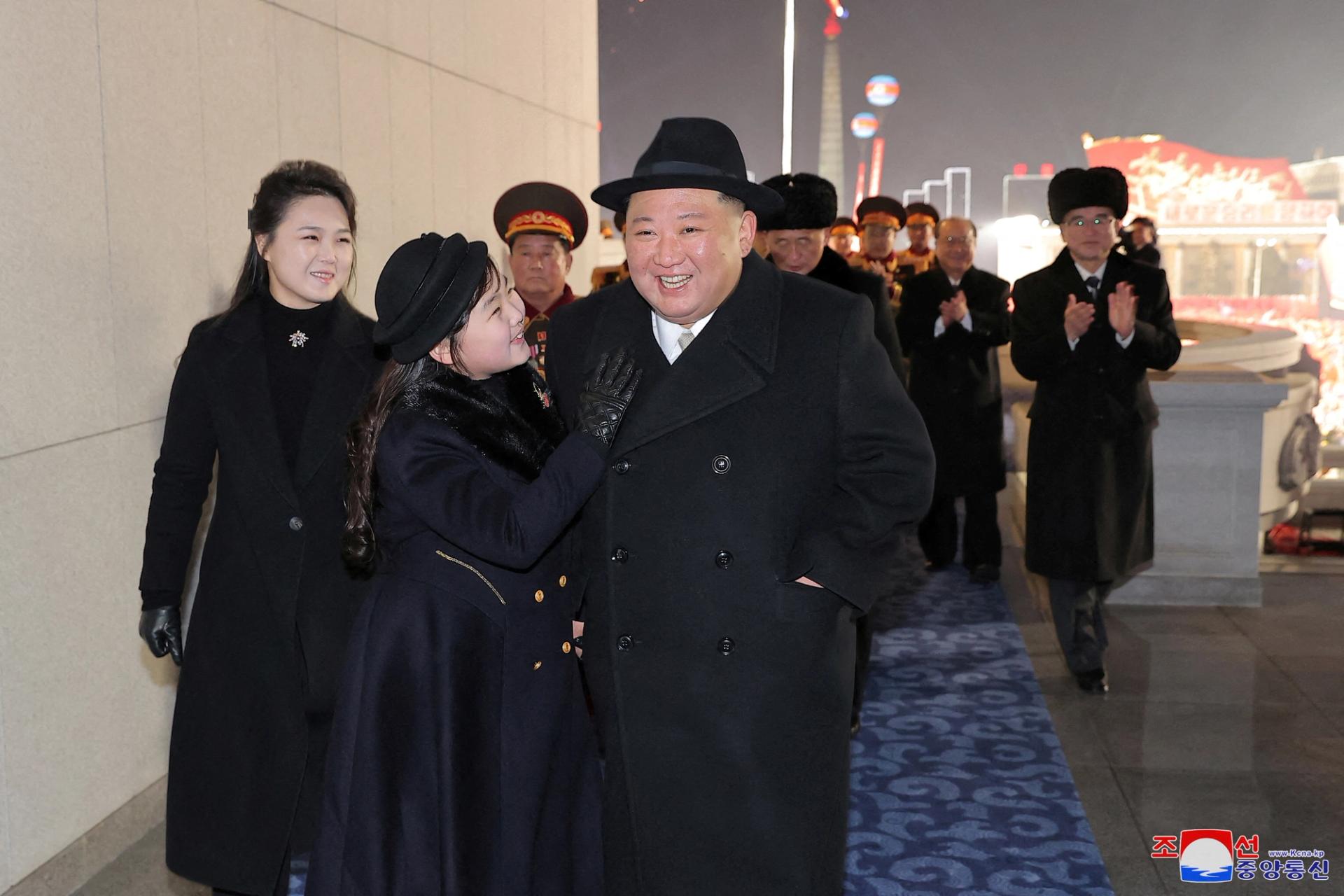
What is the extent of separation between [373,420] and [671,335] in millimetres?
617

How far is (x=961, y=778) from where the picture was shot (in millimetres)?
4539

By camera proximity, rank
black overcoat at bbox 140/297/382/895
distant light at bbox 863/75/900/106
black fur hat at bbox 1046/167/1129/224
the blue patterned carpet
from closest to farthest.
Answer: black overcoat at bbox 140/297/382/895 < the blue patterned carpet < black fur hat at bbox 1046/167/1129/224 < distant light at bbox 863/75/900/106

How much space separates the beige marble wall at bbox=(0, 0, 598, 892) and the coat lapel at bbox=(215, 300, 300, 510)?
2.26 ft

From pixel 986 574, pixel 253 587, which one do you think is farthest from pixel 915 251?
pixel 253 587

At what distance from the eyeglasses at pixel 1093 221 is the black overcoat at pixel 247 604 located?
3141 millimetres

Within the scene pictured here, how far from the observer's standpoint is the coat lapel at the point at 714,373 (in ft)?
8.09

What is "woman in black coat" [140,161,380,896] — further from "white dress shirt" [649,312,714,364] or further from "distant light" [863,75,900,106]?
"distant light" [863,75,900,106]

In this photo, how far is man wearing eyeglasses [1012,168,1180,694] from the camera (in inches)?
202

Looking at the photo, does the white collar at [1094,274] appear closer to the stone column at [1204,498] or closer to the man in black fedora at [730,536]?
the stone column at [1204,498]

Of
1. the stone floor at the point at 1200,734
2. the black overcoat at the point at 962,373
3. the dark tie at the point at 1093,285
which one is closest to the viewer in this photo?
the stone floor at the point at 1200,734

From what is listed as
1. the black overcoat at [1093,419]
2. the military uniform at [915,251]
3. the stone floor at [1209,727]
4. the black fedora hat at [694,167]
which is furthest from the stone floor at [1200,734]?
the military uniform at [915,251]

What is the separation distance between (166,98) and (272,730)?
2.18 metres

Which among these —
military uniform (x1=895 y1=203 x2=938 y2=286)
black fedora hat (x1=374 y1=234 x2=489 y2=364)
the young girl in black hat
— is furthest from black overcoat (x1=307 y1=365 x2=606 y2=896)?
military uniform (x1=895 y1=203 x2=938 y2=286)

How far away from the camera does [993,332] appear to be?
7.04 meters
